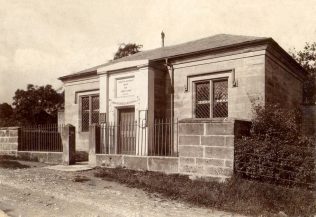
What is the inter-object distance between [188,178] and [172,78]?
5.65m

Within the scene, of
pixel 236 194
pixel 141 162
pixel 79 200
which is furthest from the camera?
pixel 141 162

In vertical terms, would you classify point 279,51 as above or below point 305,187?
above

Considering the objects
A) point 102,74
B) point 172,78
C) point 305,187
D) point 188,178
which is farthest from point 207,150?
point 102,74

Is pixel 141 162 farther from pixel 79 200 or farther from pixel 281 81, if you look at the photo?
pixel 281 81

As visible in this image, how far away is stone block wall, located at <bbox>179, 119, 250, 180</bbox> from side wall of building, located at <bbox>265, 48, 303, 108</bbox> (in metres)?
3.19

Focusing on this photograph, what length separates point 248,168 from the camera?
8289 mm

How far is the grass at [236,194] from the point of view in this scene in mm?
6523

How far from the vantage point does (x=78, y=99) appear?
17484 mm

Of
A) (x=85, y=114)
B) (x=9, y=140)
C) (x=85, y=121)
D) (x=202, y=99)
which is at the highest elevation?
(x=202, y=99)

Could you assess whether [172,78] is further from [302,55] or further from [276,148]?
[302,55]

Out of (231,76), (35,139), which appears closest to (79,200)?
(231,76)

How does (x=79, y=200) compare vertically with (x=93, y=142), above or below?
below

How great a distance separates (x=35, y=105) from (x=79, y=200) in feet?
74.6

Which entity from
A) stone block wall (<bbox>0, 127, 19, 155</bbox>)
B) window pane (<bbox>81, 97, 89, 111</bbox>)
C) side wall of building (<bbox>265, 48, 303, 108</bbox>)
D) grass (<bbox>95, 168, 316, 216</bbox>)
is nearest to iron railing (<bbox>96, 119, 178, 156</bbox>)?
grass (<bbox>95, 168, 316, 216</bbox>)
